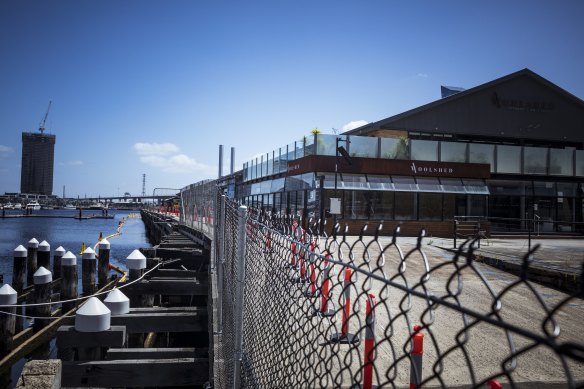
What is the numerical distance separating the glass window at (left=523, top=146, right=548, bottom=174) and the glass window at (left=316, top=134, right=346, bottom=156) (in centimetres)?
1340

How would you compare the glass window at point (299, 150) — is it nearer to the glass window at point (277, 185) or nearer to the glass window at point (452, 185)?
the glass window at point (277, 185)

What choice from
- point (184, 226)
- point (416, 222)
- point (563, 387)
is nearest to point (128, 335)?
point (563, 387)

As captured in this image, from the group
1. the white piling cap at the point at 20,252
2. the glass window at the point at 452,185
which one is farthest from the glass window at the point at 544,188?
the white piling cap at the point at 20,252

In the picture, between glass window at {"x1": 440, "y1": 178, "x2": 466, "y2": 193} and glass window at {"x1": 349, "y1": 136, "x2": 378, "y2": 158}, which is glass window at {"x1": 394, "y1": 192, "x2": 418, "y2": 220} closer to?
glass window at {"x1": 440, "y1": 178, "x2": 466, "y2": 193}

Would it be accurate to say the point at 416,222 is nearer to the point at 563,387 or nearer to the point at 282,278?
the point at 563,387

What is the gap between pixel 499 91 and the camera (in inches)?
1210

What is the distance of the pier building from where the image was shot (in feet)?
71.5

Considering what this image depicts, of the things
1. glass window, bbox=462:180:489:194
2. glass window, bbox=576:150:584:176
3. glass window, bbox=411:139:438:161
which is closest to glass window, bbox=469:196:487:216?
glass window, bbox=462:180:489:194

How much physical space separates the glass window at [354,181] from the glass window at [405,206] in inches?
89.2

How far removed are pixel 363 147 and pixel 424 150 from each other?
3.91 metres

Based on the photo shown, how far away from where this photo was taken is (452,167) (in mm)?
23484

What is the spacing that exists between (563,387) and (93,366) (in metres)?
6.25

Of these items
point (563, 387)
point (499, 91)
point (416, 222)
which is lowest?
point (563, 387)

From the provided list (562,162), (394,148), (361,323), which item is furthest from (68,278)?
(562,162)
